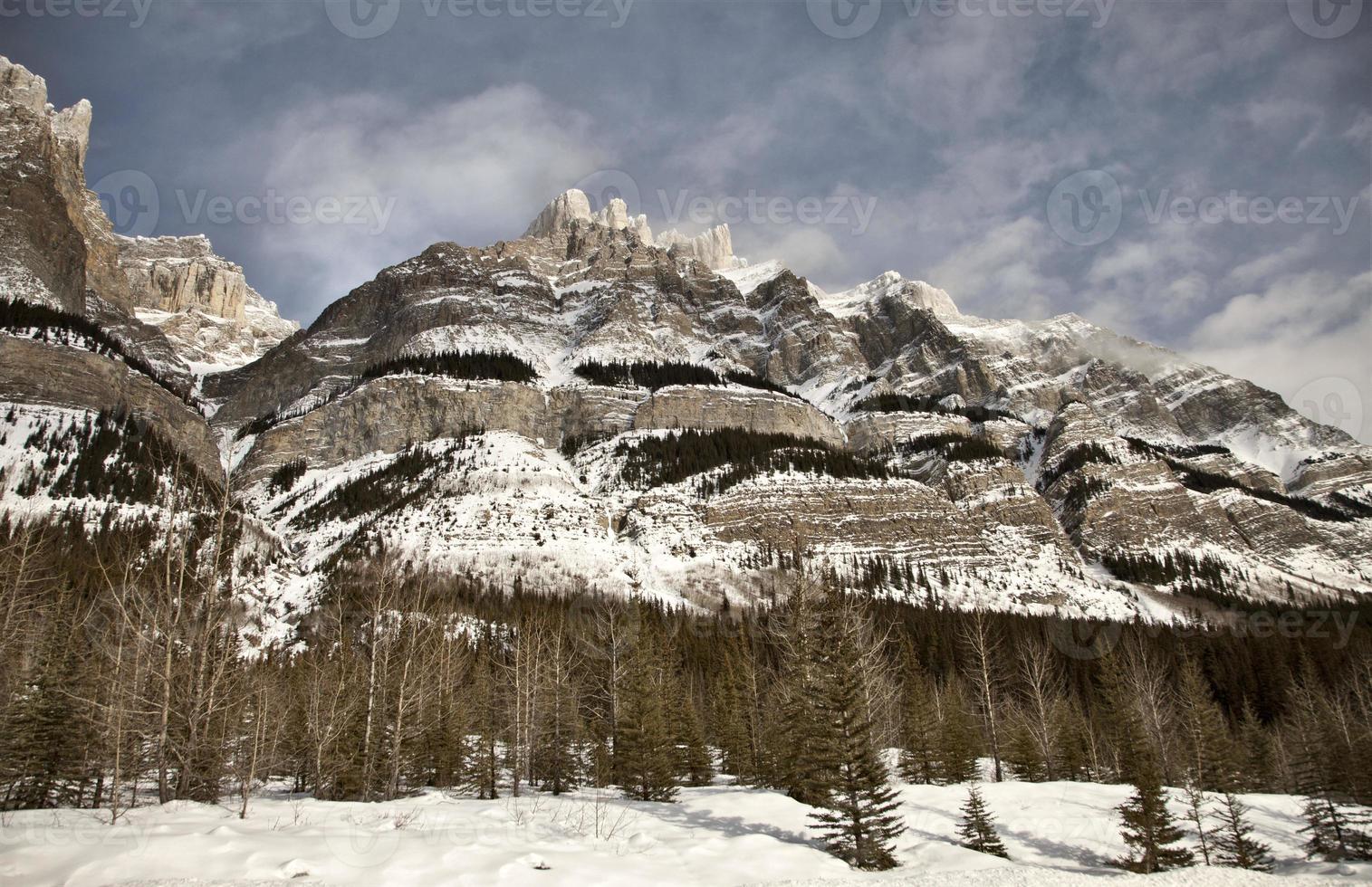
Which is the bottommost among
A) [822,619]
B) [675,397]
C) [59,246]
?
[822,619]

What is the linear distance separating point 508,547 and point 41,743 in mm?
Result: 82224

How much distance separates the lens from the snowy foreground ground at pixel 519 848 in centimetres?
978

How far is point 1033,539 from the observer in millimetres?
138875

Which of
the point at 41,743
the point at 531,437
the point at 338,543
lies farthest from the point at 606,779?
the point at 531,437

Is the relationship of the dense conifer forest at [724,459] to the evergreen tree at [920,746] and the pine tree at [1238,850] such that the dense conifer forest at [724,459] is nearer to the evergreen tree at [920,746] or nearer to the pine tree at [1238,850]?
the evergreen tree at [920,746]

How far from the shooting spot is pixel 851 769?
16922 mm

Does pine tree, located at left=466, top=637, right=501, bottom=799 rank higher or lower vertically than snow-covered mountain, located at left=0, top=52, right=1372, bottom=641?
lower

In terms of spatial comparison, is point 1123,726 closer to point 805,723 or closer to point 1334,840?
point 1334,840

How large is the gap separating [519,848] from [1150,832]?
1757cm

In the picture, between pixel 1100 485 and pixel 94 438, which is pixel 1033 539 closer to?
pixel 1100 485

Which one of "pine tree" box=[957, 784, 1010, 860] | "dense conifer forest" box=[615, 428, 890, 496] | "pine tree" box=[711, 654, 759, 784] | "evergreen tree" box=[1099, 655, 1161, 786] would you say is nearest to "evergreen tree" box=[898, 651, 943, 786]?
"pine tree" box=[711, 654, 759, 784]

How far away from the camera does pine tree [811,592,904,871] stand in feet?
53.0

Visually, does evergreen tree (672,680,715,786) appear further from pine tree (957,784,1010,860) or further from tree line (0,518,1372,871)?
pine tree (957,784,1010,860)

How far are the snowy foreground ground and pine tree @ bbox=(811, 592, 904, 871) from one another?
693mm
